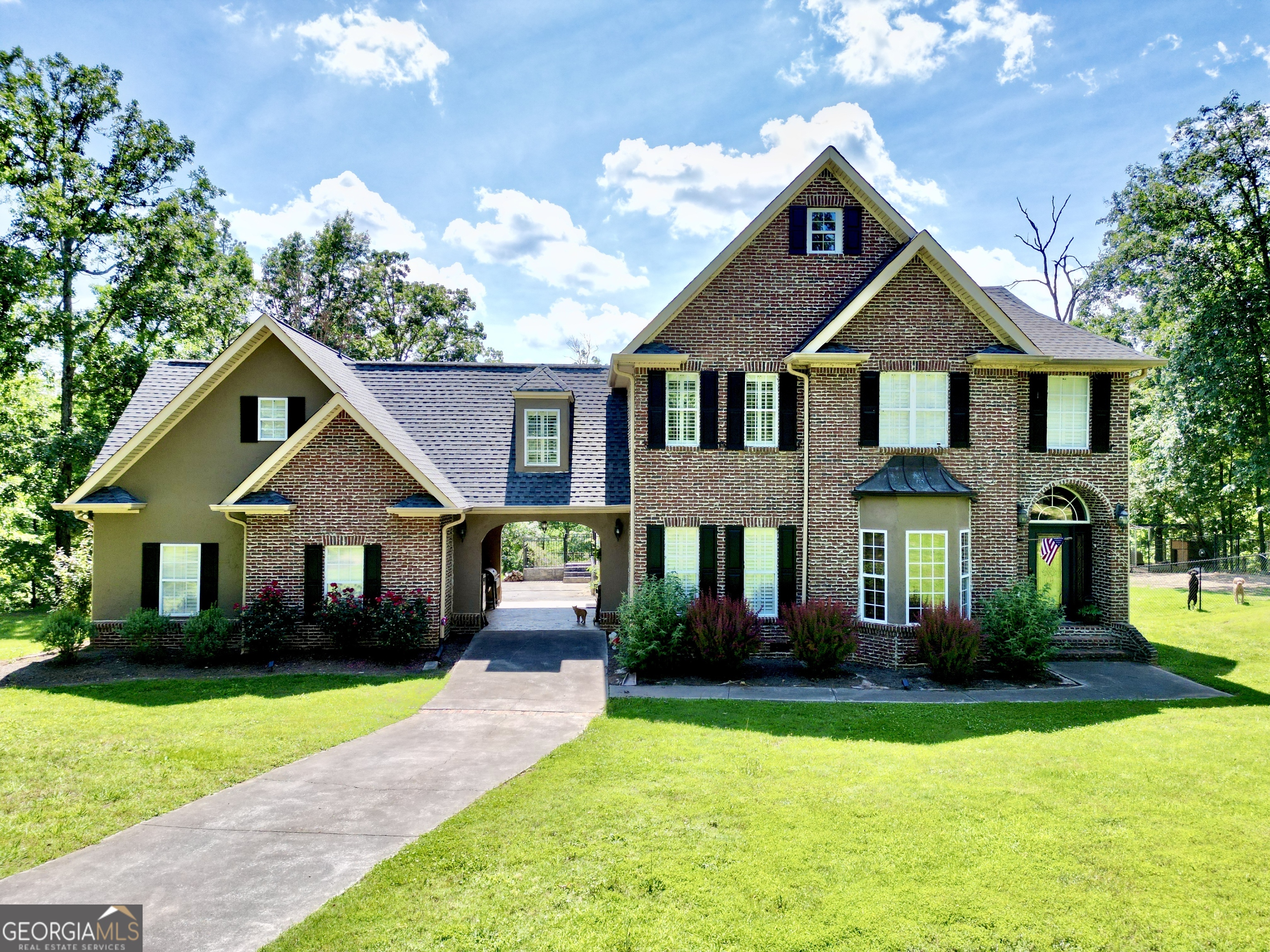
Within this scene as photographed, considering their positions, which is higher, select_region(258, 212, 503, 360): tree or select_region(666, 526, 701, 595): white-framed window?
select_region(258, 212, 503, 360): tree

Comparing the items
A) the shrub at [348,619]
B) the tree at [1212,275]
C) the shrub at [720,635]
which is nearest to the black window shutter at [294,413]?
the shrub at [348,619]

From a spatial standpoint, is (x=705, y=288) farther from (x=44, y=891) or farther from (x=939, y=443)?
(x=44, y=891)

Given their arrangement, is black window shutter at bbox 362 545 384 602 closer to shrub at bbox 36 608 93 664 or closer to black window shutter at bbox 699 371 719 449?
shrub at bbox 36 608 93 664

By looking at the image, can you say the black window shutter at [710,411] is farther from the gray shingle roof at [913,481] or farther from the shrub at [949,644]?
the shrub at [949,644]

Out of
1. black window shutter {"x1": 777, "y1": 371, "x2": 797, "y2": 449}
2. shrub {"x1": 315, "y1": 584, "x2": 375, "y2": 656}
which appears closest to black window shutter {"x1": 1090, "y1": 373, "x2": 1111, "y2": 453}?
black window shutter {"x1": 777, "y1": 371, "x2": 797, "y2": 449}

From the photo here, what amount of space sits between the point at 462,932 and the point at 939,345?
14.6m

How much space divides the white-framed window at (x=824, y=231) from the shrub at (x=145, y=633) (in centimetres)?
1758

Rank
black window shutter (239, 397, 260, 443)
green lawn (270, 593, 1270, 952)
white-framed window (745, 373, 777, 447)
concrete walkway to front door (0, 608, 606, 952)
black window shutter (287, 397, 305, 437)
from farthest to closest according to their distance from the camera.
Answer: black window shutter (287, 397, 305, 437) < black window shutter (239, 397, 260, 443) < white-framed window (745, 373, 777, 447) < concrete walkway to front door (0, 608, 606, 952) < green lawn (270, 593, 1270, 952)

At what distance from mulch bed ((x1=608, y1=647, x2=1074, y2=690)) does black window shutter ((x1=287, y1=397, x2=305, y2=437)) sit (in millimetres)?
10007

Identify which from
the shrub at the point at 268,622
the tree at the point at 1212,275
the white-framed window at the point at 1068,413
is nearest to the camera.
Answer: the shrub at the point at 268,622

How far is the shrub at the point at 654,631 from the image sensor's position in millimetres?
13750

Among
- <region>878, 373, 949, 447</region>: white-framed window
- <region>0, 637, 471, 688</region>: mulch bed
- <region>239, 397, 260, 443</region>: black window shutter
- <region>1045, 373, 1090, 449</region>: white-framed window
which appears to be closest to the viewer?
<region>0, 637, 471, 688</region>: mulch bed

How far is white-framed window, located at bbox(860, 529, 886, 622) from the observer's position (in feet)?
48.2

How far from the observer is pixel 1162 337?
96.3 ft
